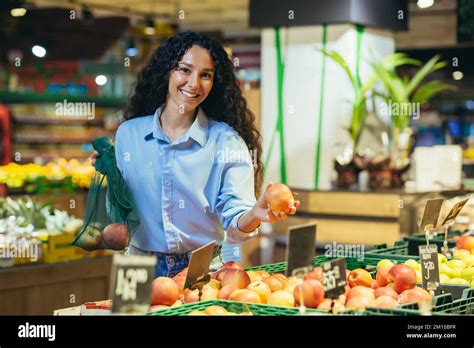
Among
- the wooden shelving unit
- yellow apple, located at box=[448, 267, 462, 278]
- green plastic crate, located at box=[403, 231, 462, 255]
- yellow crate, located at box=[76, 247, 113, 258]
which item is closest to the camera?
yellow apple, located at box=[448, 267, 462, 278]

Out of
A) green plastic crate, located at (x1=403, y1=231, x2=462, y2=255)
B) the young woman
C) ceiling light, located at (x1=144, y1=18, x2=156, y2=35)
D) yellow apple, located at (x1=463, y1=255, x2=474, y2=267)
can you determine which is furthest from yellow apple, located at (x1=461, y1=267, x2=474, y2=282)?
ceiling light, located at (x1=144, y1=18, x2=156, y2=35)

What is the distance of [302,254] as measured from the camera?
2250 mm

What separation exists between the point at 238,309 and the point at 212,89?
128 cm

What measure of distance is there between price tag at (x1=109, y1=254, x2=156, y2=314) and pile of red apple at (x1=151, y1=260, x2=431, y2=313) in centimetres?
39

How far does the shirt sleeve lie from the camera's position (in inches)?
125

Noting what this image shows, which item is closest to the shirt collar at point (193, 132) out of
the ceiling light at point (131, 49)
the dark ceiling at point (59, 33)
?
the dark ceiling at point (59, 33)

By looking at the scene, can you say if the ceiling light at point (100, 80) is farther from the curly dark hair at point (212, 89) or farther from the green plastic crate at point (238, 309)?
the green plastic crate at point (238, 309)

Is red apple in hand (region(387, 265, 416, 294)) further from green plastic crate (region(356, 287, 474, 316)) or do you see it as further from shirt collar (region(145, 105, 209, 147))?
shirt collar (region(145, 105, 209, 147))

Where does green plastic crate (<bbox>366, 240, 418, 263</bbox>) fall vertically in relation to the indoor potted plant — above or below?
below

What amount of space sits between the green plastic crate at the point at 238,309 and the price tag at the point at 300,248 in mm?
147

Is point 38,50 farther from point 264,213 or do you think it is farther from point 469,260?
point 264,213

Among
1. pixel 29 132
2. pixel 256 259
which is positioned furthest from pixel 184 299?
pixel 29 132
